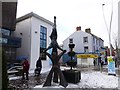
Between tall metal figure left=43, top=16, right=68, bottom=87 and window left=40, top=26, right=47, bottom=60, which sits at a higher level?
window left=40, top=26, right=47, bottom=60

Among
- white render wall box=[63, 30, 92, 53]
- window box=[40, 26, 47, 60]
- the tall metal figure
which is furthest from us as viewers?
white render wall box=[63, 30, 92, 53]

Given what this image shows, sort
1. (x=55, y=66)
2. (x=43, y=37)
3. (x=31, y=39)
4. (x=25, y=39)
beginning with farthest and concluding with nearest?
(x=43, y=37) → (x=25, y=39) → (x=31, y=39) → (x=55, y=66)

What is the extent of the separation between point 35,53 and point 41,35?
3430mm

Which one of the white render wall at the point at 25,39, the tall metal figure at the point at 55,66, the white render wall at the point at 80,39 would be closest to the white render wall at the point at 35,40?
the white render wall at the point at 25,39

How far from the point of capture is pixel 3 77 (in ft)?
25.8

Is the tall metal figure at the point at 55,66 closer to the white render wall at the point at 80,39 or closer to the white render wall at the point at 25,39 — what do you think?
the white render wall at the point at 25,39

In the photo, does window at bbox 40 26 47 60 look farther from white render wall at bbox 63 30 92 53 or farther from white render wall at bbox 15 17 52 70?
white render wall at bbox 63 30 92 53

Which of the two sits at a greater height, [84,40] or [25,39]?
[84,40]

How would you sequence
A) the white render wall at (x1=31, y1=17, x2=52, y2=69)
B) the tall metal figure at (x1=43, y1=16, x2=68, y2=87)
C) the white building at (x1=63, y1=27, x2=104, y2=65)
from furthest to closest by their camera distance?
the white building at (x1=63, y1=27, x2=104, y2=65), the white render wall at (x1=31, y1=17, x2=52, y2=69), the tall metal figure at (x1=43, y1=16, x2=68, y2=87)

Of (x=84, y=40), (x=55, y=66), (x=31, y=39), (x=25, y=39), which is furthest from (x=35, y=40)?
(x=84, y=40)

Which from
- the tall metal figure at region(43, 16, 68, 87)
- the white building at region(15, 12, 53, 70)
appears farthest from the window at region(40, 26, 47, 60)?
the tall metal figure at region(43, 16, 68, 87)

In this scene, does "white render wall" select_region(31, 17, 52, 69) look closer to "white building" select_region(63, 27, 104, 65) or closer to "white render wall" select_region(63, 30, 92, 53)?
"white building" select_region(63, 27, 104, 65)

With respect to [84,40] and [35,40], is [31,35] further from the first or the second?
[84,40]

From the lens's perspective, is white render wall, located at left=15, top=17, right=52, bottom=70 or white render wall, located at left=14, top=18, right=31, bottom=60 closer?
white render wall, located at left=15, top=17, right=52, bottom=70
